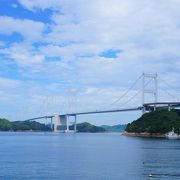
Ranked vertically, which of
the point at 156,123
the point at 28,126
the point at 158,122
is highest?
the point at 28,126

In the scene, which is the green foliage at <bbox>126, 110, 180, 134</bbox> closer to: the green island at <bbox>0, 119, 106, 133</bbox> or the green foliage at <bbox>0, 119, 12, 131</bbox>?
the green island at <bbox>0, 119, 106, 133</bbox>

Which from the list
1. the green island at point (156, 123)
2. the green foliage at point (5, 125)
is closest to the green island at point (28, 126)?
the green foliage at point (5, 125)

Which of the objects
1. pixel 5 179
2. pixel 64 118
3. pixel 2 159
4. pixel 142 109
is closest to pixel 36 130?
pixel 64 118

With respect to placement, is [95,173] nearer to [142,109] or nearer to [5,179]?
[5,179]

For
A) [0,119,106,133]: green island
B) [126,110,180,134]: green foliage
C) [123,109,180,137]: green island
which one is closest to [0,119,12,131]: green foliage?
[0,119,106,133]: green island

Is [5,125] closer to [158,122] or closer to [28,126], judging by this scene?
[28,126]

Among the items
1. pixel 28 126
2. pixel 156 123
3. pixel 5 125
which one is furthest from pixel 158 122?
pixel 5 125

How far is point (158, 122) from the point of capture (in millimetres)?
86500

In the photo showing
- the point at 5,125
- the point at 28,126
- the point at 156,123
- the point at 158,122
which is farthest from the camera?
the point at 5,125

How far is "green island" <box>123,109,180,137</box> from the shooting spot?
85.0m

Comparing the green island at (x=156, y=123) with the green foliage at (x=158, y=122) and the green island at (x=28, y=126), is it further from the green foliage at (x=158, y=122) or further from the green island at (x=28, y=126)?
the green island at (x=28, y=126)

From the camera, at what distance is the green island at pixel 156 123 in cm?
8503

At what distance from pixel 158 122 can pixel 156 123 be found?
61 cm

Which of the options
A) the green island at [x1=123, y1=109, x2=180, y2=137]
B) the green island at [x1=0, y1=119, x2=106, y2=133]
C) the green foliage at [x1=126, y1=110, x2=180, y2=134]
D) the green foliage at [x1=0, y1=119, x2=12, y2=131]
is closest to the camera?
the green foliage at [x1=126, y1=110, x2=180, y2=134]
